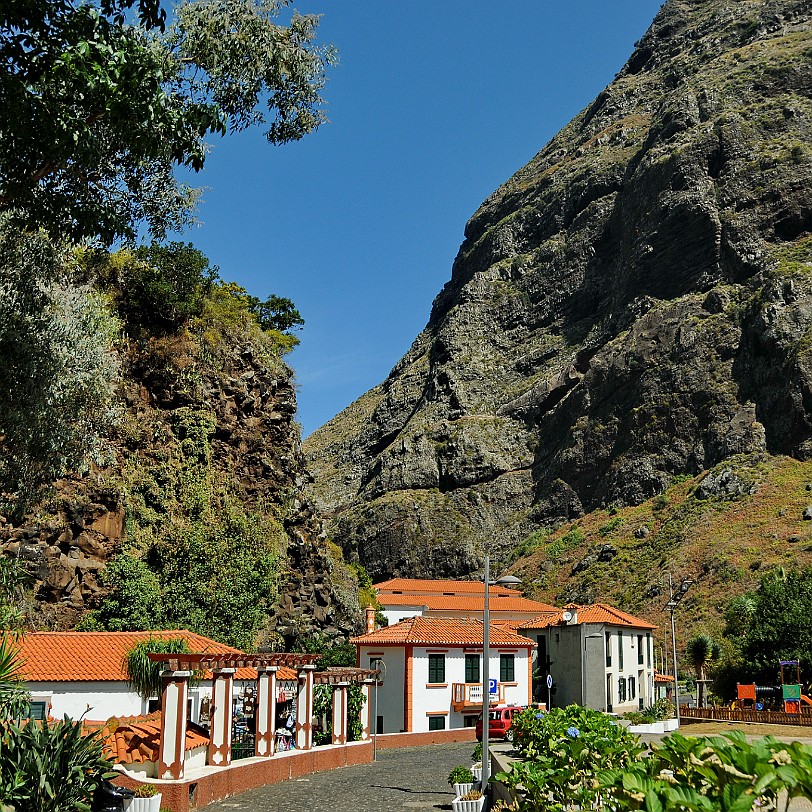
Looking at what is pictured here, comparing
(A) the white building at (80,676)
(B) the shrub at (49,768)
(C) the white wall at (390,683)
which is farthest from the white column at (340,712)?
(B) the shrub at (49,768)

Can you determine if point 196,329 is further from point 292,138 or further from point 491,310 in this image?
point 491,310

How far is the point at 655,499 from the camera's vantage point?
98.0 metres

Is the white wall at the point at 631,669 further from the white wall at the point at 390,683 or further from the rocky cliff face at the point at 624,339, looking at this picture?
the rocky cliff face at the point at 624,339

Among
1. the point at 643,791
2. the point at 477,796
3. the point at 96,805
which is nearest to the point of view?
the point at 643,791

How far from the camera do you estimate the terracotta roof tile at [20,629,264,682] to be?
26938 mm

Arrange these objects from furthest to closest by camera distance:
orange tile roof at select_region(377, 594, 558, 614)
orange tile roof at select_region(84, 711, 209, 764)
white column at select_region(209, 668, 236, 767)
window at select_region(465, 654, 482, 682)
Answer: orange tile roof at select_region(377, 594, 558, 614) < window at select_region(465, 654, 482, 682) < white column at select_region(209, 668, 236, 767) < orange tile roof at select_region(84, 711, 209, 764)

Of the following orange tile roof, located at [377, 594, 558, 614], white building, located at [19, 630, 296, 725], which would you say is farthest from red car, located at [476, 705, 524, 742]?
orange tile roof, located at [377, 594, 558, 614]

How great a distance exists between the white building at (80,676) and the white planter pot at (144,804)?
6.31m

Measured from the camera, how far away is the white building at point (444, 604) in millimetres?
74625

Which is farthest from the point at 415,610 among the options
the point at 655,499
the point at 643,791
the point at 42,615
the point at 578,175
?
the point at 578,175

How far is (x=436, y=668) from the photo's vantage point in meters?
47.8

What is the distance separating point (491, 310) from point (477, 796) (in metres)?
123

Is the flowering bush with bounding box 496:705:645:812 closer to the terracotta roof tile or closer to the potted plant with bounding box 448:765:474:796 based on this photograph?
the potted plant with bounding box 448:765:474:796

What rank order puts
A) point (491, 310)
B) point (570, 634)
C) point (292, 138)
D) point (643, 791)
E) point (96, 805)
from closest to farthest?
point (643, 791) → point (96, 805) → point (292, 138) → point (570, 634) → point (491, 310)
